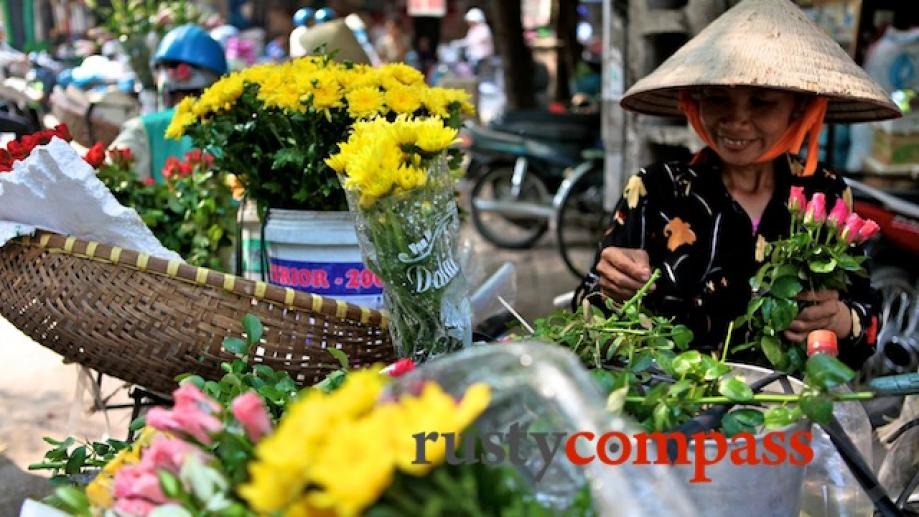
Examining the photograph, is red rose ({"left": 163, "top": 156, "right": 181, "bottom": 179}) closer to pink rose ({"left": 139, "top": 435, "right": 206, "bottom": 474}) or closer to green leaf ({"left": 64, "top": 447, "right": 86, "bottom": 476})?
green leaf ({"left": 64, "top": 447, "right": 86, "bottom": 476})

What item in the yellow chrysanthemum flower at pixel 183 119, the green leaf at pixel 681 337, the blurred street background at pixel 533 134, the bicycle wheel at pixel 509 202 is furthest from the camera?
the bicycle wheel at pixel 509 202

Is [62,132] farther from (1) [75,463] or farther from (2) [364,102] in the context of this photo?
(1) [75,463]

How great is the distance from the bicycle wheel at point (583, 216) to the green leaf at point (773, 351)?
4.46m

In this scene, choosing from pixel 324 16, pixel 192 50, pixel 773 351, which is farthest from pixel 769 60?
pixel 192 50

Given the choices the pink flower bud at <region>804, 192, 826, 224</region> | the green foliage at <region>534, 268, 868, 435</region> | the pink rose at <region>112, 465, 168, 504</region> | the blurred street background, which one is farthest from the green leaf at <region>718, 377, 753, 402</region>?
the blurred street background

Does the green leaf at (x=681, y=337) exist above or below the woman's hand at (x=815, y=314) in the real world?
above

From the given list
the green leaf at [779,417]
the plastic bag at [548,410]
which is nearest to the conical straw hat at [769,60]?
the green leaf at [779,417]

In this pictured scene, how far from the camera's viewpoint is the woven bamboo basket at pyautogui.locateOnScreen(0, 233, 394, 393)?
1.51 meters

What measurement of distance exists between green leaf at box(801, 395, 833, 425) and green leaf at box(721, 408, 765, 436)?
6 centimetres

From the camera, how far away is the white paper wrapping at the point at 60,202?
1496 millimetres

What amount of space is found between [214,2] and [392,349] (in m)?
20.4

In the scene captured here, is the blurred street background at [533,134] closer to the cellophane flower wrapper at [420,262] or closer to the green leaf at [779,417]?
the cellophane flower wrapper at [420,262]

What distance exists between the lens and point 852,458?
110cm

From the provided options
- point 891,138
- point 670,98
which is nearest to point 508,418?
point 670,98
